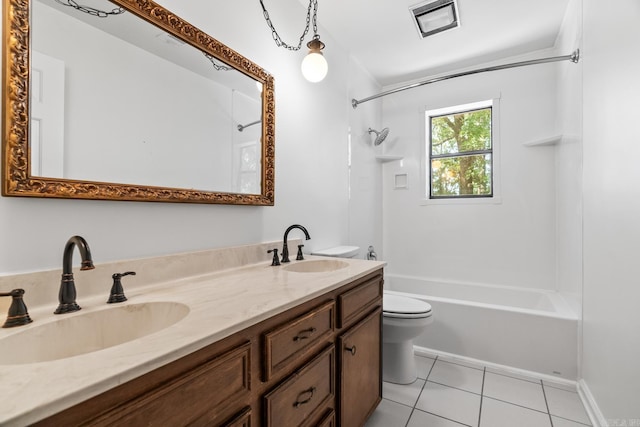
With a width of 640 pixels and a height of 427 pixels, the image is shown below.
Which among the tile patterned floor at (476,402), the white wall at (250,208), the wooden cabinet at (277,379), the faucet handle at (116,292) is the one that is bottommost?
the tile patterned floor at (476,402)

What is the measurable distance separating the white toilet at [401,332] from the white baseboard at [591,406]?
88 cm

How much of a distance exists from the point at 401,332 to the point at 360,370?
613mm

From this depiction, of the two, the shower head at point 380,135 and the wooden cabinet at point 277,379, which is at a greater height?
the shower head at point 380,135

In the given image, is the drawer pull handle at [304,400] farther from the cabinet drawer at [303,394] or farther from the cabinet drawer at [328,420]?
the cabinet drawer at [328,420]

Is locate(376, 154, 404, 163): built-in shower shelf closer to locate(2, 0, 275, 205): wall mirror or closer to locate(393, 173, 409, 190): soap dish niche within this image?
locate(393, 173, 409, 190): soap dish niche

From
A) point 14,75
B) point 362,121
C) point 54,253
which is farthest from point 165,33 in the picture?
point 362,121

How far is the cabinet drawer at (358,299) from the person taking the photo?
4.05 feet

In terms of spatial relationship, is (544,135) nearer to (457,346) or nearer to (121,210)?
(457,346)

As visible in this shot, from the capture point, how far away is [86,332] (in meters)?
0.82

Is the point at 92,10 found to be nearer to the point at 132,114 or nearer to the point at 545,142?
the point at 132,114

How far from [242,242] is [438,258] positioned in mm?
2316

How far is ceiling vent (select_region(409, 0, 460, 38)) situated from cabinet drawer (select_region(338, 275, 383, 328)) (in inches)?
74.0

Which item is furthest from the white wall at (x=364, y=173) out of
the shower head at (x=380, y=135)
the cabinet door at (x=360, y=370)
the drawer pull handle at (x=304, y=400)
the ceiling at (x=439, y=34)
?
the drawer pull handle at (x=304, y=400)

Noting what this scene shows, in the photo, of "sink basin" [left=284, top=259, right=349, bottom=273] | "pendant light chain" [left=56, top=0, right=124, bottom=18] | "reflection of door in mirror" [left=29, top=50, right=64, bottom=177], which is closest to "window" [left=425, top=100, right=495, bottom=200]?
"sink basin" [left=284, top=259, right=349, bottom=273]
